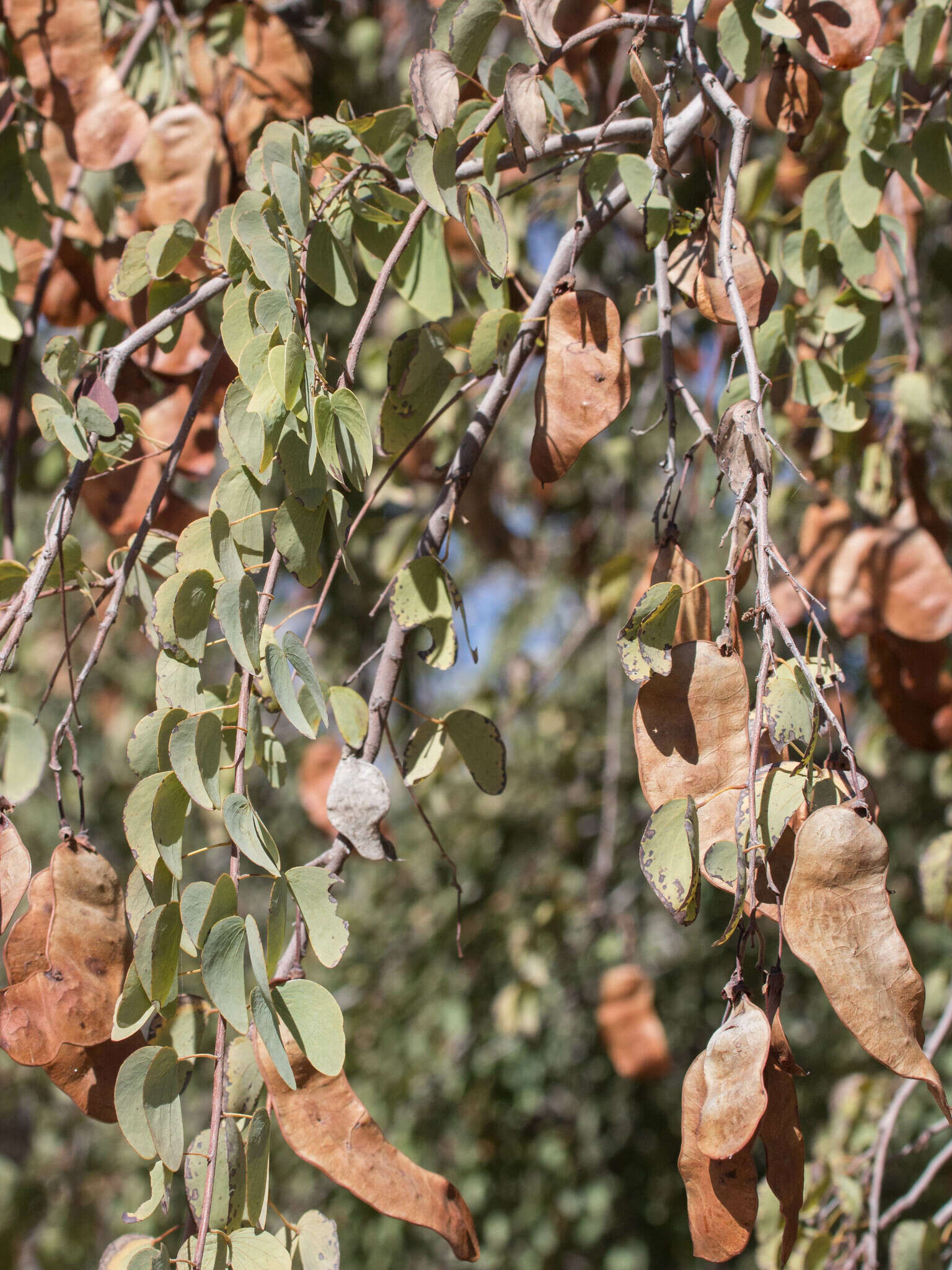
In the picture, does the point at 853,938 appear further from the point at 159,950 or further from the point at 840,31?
the point at 840,31

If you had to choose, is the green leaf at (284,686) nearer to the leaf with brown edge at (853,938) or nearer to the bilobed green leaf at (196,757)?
the bilobed green leaf at (196,757)

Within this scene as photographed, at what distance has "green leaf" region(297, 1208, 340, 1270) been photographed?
18.4 inches

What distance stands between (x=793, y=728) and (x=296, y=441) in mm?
274

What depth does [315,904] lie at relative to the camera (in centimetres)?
48

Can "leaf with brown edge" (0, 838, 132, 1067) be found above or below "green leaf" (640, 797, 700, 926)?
below

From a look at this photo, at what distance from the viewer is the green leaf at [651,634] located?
0.46m

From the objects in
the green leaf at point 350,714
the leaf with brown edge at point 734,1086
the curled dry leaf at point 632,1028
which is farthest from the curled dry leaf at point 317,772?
the leaf with brown edge at point 734,1086

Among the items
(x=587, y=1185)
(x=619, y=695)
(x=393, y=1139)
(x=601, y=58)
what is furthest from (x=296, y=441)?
(x=587, y=1185)

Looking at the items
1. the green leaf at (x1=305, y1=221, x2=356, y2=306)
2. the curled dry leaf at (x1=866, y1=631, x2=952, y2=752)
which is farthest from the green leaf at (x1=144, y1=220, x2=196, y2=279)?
the curled dry leaf at (x1=866, y1=631, x2=952, y2=752)

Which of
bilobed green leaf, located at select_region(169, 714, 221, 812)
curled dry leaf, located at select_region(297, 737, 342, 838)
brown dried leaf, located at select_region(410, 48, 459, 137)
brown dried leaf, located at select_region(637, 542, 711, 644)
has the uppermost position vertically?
brown dried leaf, located at select_region(410, 48, 459, 137)

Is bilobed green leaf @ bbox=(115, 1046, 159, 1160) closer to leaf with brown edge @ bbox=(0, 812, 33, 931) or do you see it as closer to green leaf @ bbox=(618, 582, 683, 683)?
leaf with brown edge @ bbox=(0, 812, 33, 931)

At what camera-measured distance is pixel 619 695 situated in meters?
1.70

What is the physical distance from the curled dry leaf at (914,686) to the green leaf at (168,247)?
715mm

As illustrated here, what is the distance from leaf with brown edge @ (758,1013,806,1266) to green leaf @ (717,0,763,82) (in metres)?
0.58
